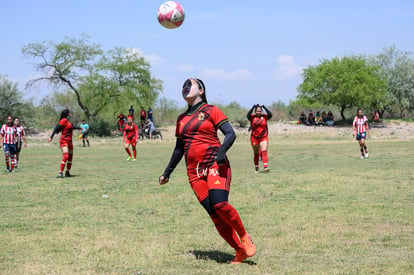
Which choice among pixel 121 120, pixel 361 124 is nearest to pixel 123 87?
pixel 121 120

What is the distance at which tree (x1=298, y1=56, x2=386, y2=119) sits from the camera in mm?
56562

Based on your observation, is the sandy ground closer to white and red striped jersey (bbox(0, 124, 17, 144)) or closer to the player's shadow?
white and red striped jersey (bbox(0, 124, 17, 144))

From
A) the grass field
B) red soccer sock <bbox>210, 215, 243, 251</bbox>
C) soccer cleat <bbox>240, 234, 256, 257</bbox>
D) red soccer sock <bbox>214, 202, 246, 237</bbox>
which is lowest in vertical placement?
the grass field

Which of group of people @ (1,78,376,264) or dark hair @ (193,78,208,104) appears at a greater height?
dark hair @ (193,78,208,104)

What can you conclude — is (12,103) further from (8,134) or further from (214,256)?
(214,256)

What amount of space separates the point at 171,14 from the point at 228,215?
4.16m

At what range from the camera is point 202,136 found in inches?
283

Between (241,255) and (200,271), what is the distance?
0.60 m

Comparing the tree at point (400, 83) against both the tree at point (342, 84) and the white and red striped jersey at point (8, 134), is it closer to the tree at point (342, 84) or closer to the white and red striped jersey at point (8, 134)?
the tree at point (342, 84)

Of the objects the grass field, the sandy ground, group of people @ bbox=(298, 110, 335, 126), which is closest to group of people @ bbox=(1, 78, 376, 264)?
the grass field

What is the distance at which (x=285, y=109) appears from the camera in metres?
72.0

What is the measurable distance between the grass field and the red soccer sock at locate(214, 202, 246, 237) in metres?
0.48

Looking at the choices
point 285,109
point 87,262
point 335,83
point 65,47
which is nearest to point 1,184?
point 87,262

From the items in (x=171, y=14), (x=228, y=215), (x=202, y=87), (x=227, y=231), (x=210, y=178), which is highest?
(x=171, y=14)
